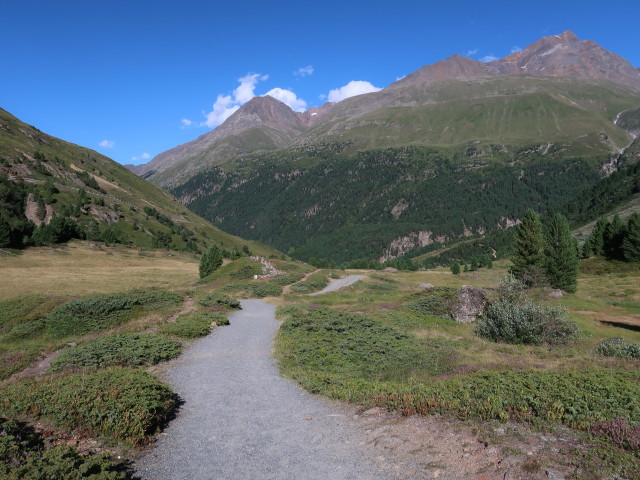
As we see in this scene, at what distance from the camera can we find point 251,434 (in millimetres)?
10680

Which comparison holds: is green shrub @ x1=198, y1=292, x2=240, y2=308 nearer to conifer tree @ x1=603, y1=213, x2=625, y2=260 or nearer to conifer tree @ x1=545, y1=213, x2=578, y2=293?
conifer tree @ x1=545, y1=213, x2=578, y2=293

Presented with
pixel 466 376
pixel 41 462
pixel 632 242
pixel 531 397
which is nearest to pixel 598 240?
pixel 632 242

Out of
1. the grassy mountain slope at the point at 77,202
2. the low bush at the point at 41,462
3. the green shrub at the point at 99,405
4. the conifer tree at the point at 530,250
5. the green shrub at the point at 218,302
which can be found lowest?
the green shrub at the point at 218,302

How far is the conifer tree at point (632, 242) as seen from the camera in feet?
311

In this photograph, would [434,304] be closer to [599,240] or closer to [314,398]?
[314,398]

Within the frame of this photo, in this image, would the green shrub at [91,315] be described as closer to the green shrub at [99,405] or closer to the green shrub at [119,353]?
the green shrub at [119,353]

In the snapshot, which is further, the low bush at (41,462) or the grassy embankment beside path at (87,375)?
the grassy embankment beside path at (87,375)

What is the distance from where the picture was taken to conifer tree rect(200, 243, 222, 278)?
65188 mm

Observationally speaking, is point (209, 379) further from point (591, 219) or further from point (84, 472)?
point (591, 219)

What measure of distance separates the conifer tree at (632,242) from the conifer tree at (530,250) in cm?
5128

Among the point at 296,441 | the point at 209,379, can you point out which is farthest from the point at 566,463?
the point at 209,379

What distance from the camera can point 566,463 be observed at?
762 cm

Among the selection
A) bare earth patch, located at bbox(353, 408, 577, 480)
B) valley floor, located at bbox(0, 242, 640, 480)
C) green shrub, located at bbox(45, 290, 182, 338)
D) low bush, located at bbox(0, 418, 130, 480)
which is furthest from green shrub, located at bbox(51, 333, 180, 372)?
bare earth patch, located at bbox(353, 408, 577, 480)

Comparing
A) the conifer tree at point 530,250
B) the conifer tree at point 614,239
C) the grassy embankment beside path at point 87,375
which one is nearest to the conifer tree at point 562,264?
the conifer tree at point 530,250
